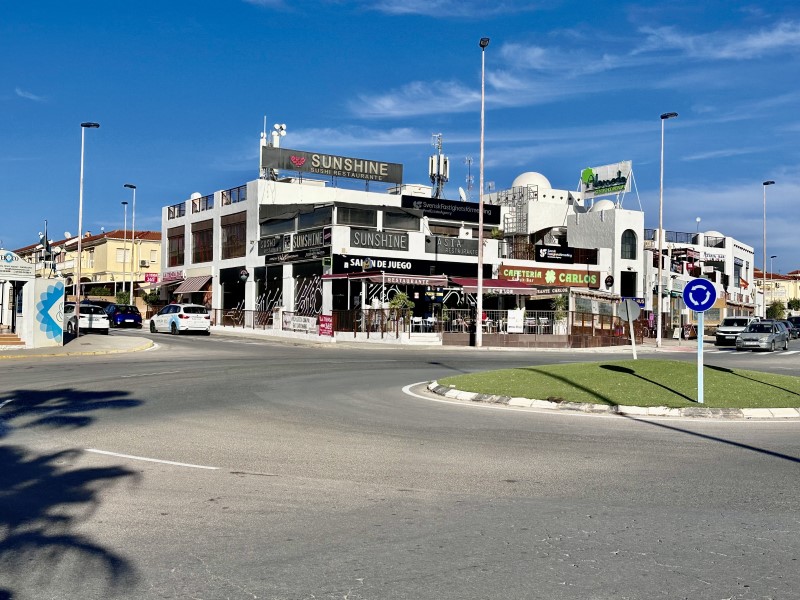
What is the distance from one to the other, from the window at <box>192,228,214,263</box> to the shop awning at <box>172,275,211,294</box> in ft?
5.04

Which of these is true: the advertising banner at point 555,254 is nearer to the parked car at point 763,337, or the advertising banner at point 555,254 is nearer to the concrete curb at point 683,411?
the parked car at point 763,337

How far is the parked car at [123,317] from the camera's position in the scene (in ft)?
178

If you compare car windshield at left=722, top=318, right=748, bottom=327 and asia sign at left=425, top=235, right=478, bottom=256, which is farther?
asia sign at left=425, top=235, right=478, bottom=256

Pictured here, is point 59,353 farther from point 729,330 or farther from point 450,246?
point 729,330

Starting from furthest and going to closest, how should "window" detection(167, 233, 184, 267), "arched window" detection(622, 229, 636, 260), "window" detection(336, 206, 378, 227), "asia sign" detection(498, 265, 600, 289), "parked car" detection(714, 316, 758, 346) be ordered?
"window" detection(167, 233, 184, 267) < "arched window" detection(622, 229, 636, 260) < "asia sign" detection(498, 265, 600, 289) < "window" detection(336, 206, 378, 227) < "parked car" detection(714, 316, 758, 346)

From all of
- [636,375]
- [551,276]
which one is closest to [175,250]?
[551,276]

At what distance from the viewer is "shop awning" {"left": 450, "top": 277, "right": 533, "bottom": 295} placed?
48.9 m

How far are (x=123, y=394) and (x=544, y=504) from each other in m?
10.9

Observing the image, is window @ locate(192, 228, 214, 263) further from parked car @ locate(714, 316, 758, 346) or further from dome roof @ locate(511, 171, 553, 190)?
parked car @ locate(714, 316, 758, 346)

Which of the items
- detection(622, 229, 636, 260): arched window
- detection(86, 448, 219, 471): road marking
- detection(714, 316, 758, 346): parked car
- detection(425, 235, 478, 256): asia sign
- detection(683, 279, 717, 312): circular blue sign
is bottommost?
detection(86, 448, 219, 471): road marking

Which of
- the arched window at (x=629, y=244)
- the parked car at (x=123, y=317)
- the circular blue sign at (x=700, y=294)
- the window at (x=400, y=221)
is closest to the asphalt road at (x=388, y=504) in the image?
the circular blue sign at (x=700, y=294)

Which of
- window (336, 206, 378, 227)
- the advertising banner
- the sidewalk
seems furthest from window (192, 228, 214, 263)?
the sidewalk

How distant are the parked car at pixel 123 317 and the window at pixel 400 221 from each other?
1777cm

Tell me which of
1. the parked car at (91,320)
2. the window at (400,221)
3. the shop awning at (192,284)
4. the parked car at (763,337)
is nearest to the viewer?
the parked car at (763,337)
